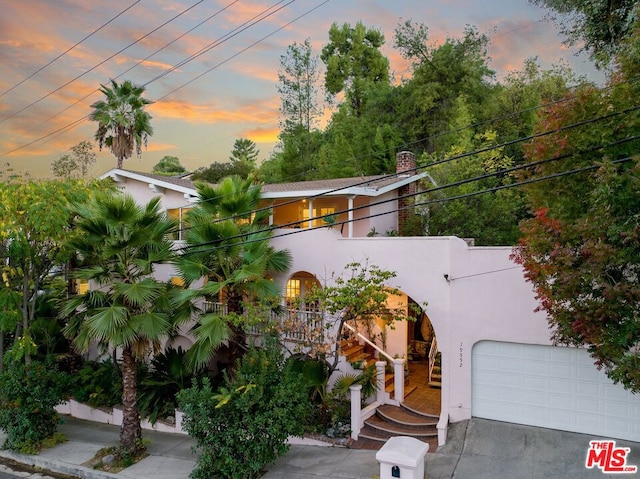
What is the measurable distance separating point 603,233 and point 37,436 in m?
14.6

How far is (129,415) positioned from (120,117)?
21.8 meters

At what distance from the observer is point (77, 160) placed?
30.8 meters

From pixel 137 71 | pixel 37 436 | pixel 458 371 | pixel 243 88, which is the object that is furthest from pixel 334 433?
pixel 243 88

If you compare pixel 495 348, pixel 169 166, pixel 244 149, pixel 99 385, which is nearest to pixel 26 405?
pixel 99 385

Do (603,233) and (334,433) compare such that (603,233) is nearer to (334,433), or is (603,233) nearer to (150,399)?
(334,433)

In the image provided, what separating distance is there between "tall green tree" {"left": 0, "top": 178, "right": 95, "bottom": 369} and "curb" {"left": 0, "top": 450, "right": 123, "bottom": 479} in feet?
9.53

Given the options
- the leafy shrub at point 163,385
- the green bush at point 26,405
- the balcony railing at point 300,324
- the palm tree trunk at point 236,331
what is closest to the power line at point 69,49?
the palm tree trunk at point 236,331

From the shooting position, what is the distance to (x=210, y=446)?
967cm

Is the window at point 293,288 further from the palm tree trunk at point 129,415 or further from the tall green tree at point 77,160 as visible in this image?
the tall green tree at point 77,160

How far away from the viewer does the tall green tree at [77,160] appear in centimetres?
3017

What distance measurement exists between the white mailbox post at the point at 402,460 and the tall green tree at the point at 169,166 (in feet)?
171

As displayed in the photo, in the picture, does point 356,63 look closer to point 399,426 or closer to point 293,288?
point 293,288

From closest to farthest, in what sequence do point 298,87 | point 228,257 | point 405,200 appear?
point 228,257 < point 405,200 < point 298,87

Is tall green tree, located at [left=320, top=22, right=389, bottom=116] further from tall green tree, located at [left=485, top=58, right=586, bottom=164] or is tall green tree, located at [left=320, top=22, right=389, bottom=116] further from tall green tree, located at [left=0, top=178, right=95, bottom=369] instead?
tall green tree, located at [left=0, top=178, right=95, bottom=369]
